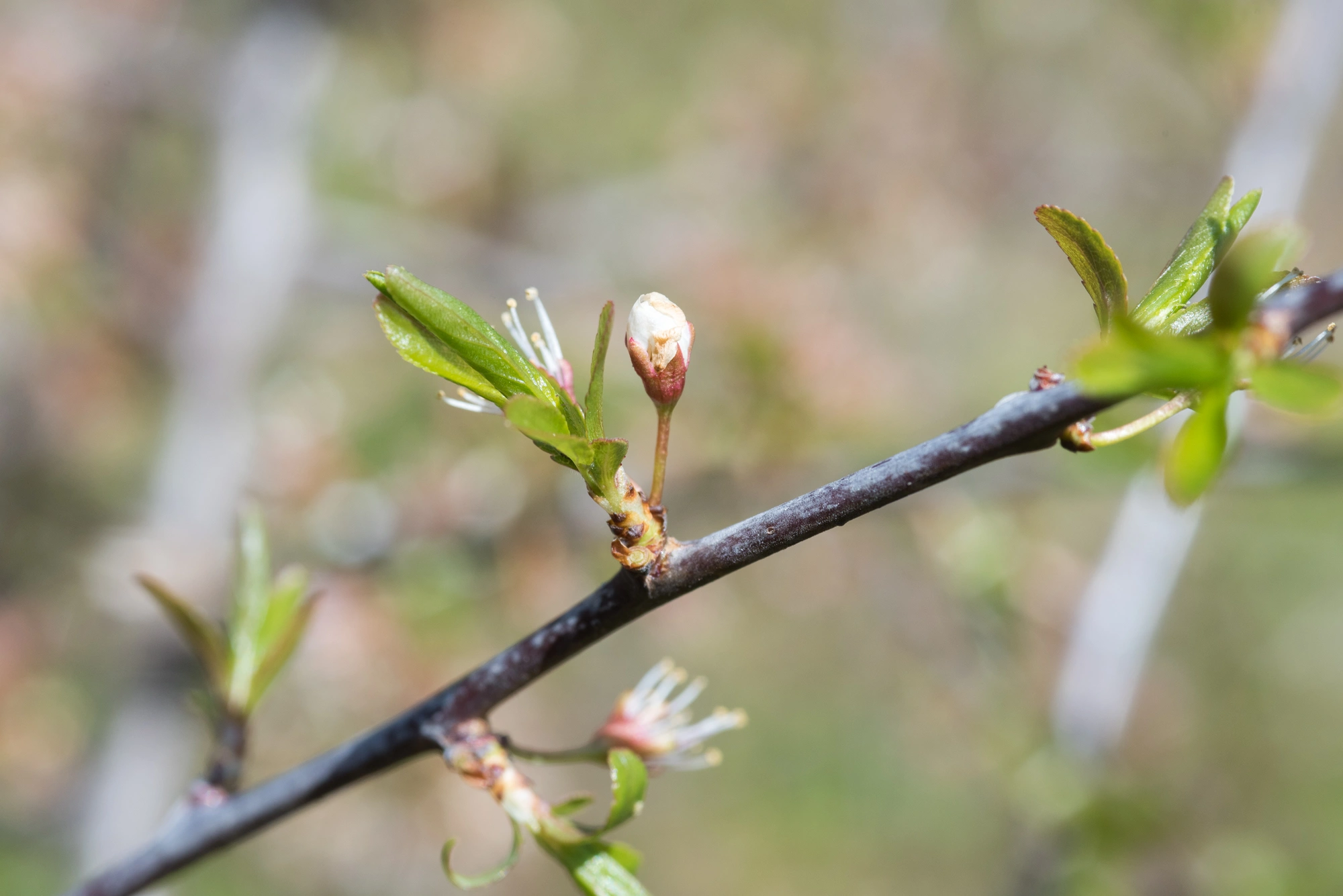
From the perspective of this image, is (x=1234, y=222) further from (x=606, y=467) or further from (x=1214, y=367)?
(x=606, y=467)

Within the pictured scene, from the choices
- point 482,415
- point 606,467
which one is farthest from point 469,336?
point 482,415

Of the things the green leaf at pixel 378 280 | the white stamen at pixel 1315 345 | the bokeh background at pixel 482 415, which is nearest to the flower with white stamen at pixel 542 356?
the green leaf at pixel 378 280

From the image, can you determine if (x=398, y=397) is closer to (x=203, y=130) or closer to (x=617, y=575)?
(x=203, y=130)

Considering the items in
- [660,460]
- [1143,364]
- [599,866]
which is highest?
A: [660,460]

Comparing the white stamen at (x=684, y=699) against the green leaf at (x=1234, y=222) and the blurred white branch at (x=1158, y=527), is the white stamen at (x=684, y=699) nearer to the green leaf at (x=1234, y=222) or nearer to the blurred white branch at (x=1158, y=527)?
the green leaf at (x=1234, y=222)

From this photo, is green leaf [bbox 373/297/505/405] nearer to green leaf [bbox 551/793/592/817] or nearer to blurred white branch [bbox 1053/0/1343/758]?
green leaf [bbox 551/793/592/817]

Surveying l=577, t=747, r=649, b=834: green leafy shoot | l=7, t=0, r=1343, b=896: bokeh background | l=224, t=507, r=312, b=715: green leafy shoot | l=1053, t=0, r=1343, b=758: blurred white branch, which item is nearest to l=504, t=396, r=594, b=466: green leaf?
l=577, t=747, r=649, b=834: green leafy shoot

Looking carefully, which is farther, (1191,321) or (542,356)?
(542,356)
